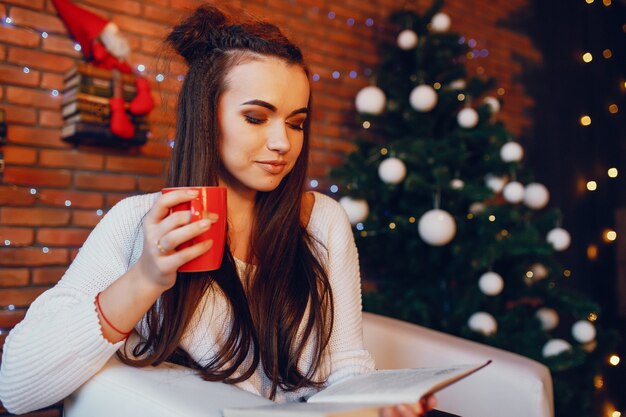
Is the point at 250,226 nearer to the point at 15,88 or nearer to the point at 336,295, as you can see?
the point at 336,295

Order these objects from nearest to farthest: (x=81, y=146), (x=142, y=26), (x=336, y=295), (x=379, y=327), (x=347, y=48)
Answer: (x=336, y=295) < (x=379, y=327) < (x=81, y=146) < (x=142, y=26) < (x=347, y=48)

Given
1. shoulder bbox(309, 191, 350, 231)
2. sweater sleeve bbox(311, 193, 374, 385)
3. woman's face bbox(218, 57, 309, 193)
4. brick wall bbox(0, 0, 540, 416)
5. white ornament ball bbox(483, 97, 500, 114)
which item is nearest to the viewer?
woman's face bbox(218, 57, 309, 193)

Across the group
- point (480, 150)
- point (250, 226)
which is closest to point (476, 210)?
point (480, 150)

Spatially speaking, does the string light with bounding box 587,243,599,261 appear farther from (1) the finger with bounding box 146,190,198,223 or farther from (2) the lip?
(1) the finger with bounding box 146,190,198,223

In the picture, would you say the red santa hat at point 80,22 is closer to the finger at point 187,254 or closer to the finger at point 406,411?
the finger at point 187,254

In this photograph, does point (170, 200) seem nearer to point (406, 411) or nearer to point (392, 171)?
point (406, 411)

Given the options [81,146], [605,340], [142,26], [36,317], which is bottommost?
[605,340]

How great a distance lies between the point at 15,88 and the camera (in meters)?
1.82

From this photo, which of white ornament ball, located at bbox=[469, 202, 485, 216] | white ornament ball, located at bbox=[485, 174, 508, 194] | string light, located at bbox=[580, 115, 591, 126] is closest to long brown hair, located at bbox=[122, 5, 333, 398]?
white ornament ball, located at bbox=[469, 202, 485, 216]

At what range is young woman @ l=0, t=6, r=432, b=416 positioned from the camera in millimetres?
958

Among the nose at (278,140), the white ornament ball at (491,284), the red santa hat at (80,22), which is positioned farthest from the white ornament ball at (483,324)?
the red santa hat at (80,22)

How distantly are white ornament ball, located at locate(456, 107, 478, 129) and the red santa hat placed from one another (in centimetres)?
158

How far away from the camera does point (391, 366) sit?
1593 mm

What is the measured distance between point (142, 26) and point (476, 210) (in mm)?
1647
